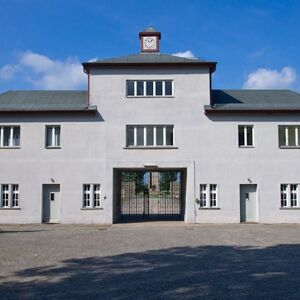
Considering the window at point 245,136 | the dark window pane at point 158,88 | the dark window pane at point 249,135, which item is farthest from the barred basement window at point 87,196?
the dark window pane at point 249,135

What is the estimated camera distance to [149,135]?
2505 centimetres

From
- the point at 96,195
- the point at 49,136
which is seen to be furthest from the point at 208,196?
the point at 49,136

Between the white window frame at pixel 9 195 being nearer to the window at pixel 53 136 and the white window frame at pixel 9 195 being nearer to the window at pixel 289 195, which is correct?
the window at pixel 53 136

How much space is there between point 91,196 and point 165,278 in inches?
627

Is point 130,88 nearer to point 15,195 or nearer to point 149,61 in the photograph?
point 149,61

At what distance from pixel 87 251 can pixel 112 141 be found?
1187 cm

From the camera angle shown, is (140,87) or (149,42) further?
(149,42)

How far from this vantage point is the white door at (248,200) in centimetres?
2497

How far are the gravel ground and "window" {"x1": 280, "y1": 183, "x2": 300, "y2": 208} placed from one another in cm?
602

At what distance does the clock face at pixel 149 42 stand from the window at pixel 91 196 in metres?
9.57

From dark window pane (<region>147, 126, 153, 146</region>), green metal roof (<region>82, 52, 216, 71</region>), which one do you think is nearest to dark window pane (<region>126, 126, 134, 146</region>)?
dark window pane (<region>147, 126, 153, 146</region>)

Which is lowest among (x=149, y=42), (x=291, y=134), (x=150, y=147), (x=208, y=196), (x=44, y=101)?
(x=208, y=196)

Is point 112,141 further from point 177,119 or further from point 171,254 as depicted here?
point 171,254

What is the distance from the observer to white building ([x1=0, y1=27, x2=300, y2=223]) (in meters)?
24.7
